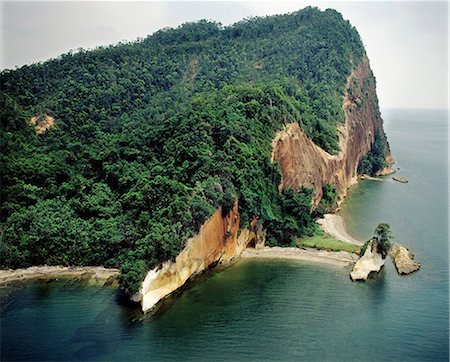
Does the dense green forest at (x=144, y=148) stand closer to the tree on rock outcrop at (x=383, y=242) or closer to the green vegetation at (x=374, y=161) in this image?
the tree on rock outcrop at (x=383, y=242)

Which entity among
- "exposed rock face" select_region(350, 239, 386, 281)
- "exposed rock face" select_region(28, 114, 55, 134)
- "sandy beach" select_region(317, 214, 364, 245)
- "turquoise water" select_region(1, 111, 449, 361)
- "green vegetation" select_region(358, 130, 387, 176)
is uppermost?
"exposed rock face" select_region(28, 114, 55, 134)

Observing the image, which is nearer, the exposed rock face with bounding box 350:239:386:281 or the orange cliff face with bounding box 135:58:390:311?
the orange cliff face with bounding box 135:58:390:311

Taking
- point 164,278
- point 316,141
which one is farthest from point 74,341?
A: point 316,141

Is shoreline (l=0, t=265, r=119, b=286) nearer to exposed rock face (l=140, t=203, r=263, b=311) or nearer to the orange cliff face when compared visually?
exposed rock face (l=140, t=203, r=263, b=311)

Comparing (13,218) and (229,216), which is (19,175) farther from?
(229,216)

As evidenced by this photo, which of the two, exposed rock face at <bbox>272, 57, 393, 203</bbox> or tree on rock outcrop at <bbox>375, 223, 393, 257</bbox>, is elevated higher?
exposed rock face at <bbox>272, 57, 393, 203</bbox>

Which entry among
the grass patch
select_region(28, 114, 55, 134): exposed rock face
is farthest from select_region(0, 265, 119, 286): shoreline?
select_region(28, 114, 55, 134): exposed rock face
